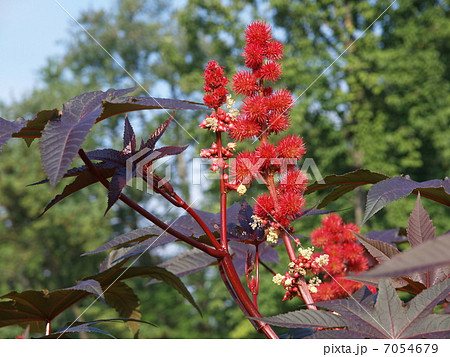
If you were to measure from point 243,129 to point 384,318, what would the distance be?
0.37m

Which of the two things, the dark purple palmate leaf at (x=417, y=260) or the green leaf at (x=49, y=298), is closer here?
the dark purple palmate leaf at (x=417, y=260)

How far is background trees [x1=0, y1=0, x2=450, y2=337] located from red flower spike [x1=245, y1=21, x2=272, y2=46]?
205 inches

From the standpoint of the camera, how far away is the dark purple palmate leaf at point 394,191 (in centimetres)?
73

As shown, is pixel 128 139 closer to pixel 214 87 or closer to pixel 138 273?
pixel 214 87

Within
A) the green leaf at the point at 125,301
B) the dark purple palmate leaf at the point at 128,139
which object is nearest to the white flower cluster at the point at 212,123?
the dark purple palmate leaf at the point at 128,139

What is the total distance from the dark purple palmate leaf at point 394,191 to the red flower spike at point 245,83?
0.27 m

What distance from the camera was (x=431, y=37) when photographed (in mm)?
9453

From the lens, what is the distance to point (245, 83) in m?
0.89

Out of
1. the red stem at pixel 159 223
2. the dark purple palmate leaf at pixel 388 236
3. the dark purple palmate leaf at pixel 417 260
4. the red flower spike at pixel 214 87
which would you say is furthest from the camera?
the dark purple palmate leaf at pixel 388 236

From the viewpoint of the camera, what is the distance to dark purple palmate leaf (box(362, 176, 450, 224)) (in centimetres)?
73

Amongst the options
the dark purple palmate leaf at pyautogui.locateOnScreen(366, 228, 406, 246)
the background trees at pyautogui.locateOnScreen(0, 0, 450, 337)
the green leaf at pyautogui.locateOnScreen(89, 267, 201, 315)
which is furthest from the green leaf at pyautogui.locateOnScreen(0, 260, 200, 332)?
the background trees at pyautogui.locateOnScreen(0, 0, 450, 337)

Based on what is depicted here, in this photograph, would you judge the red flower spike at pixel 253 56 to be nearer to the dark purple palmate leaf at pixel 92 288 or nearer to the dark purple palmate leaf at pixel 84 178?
the dark purple palmate leaf at pixel 84 178

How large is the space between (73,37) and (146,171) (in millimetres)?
16390

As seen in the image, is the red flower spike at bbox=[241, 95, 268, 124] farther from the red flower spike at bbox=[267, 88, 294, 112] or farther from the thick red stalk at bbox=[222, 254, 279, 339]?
the thick red stalk at bbox=[222, 254, 279, 339]
